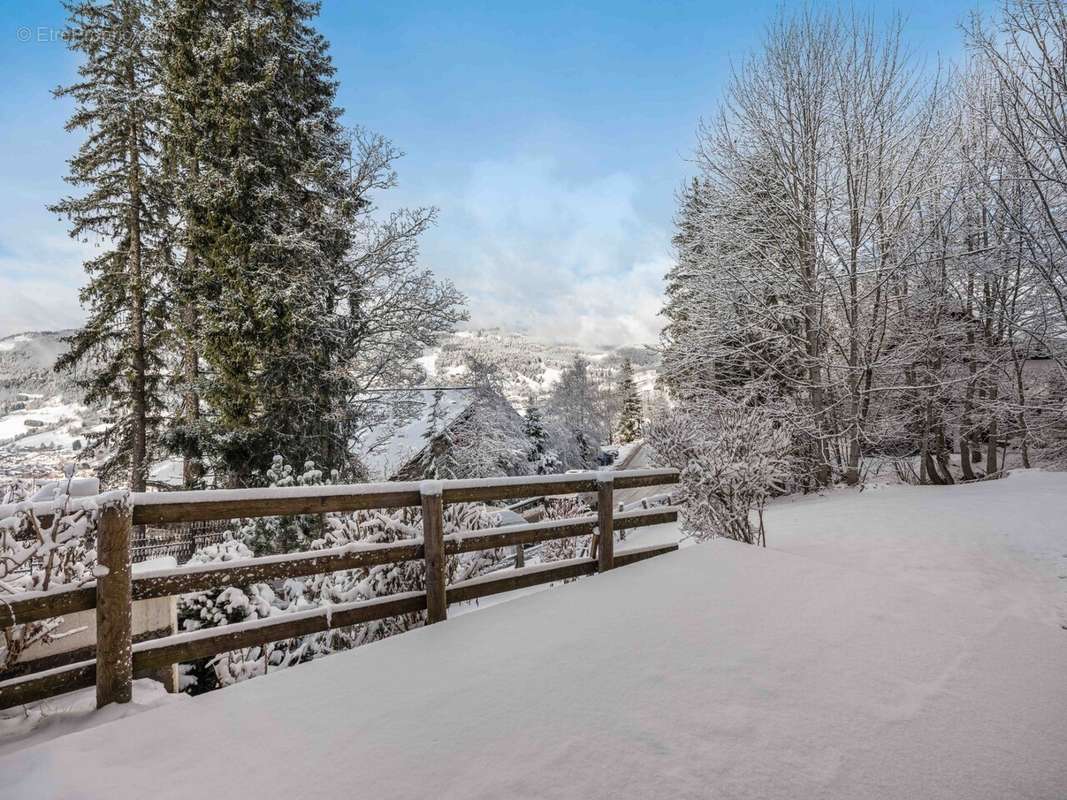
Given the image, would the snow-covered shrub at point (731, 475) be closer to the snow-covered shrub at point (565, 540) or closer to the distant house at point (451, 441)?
the snow-covered shrub at point (565, 540)

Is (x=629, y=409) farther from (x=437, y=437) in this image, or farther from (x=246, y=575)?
(x=246, y=575)

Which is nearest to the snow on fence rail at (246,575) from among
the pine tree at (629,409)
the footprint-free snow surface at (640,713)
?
the footprint-free snow surface at (640,713)

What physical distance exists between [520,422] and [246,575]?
21.1m

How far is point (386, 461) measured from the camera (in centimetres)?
1783

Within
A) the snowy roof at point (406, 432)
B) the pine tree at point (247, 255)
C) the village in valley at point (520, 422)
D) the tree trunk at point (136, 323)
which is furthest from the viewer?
the snowy roof at point (406, 432)

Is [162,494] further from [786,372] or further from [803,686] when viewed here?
[786,372]

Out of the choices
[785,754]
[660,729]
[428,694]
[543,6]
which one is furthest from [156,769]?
[543,6]

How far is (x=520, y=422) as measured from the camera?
78.1 feet

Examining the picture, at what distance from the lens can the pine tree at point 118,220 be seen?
48.5ft

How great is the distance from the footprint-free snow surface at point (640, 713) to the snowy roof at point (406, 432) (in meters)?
12.4

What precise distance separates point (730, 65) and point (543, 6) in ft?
15.1

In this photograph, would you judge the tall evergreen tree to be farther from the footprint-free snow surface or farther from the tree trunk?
the footprint-free snow surface

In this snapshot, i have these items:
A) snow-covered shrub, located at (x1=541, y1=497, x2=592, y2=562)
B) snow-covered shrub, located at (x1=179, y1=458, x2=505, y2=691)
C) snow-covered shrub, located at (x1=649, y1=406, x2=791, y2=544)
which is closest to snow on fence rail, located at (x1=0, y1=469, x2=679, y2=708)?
snow-covered shrub, located at (x1=179, y1=458, x2=505, y2=691)

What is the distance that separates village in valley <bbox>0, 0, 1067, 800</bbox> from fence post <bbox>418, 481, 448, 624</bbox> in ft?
0.11
